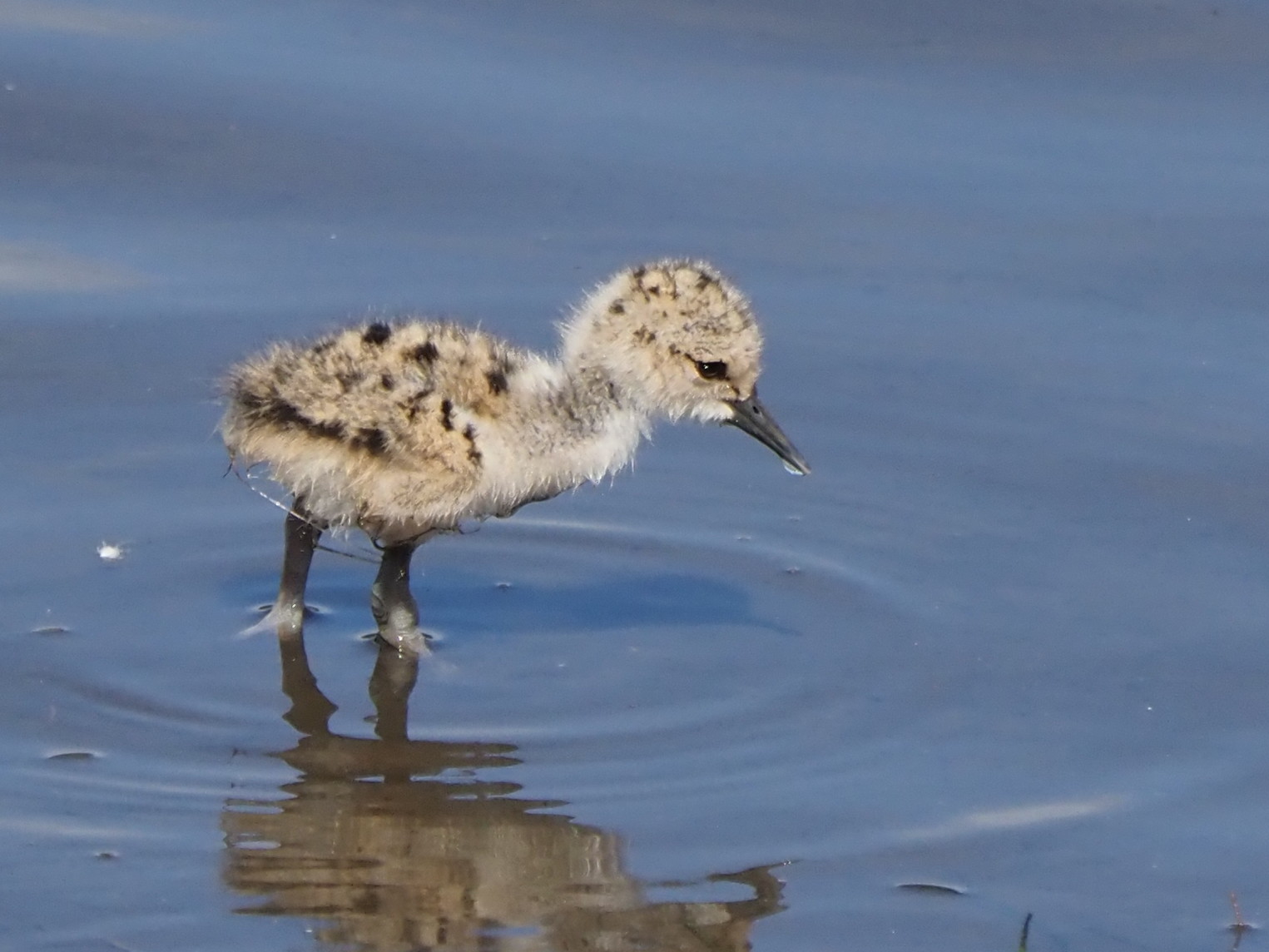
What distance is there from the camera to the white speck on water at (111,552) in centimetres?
585

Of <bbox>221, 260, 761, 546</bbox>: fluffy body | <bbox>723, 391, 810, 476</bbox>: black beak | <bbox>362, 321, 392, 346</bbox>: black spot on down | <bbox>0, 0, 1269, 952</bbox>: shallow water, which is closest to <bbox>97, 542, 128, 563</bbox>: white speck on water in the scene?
<bbox>0, 0, 1269, 952</bbox>: shallow water

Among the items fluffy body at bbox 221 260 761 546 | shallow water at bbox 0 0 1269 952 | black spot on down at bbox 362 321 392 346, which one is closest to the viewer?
shallow water at bbox 0 0 1269 952

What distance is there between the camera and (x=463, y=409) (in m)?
5.38

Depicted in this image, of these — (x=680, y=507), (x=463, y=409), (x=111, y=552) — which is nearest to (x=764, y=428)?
(x=680, y=507)

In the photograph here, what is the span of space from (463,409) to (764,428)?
0.75 meters

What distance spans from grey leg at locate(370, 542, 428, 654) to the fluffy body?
0.24 ft

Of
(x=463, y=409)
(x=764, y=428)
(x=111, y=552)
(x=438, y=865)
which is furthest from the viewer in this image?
(x=111, y=552)

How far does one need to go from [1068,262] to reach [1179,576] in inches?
66.0

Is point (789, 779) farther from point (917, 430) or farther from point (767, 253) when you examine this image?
point (767, 253)

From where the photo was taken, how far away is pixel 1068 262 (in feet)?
23.9

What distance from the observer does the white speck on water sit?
5.85 meters

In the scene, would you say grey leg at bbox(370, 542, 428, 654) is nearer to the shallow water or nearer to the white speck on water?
the shallow water

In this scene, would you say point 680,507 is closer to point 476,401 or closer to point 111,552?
point 476,401

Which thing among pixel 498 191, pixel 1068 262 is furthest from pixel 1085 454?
pixel 498 191
